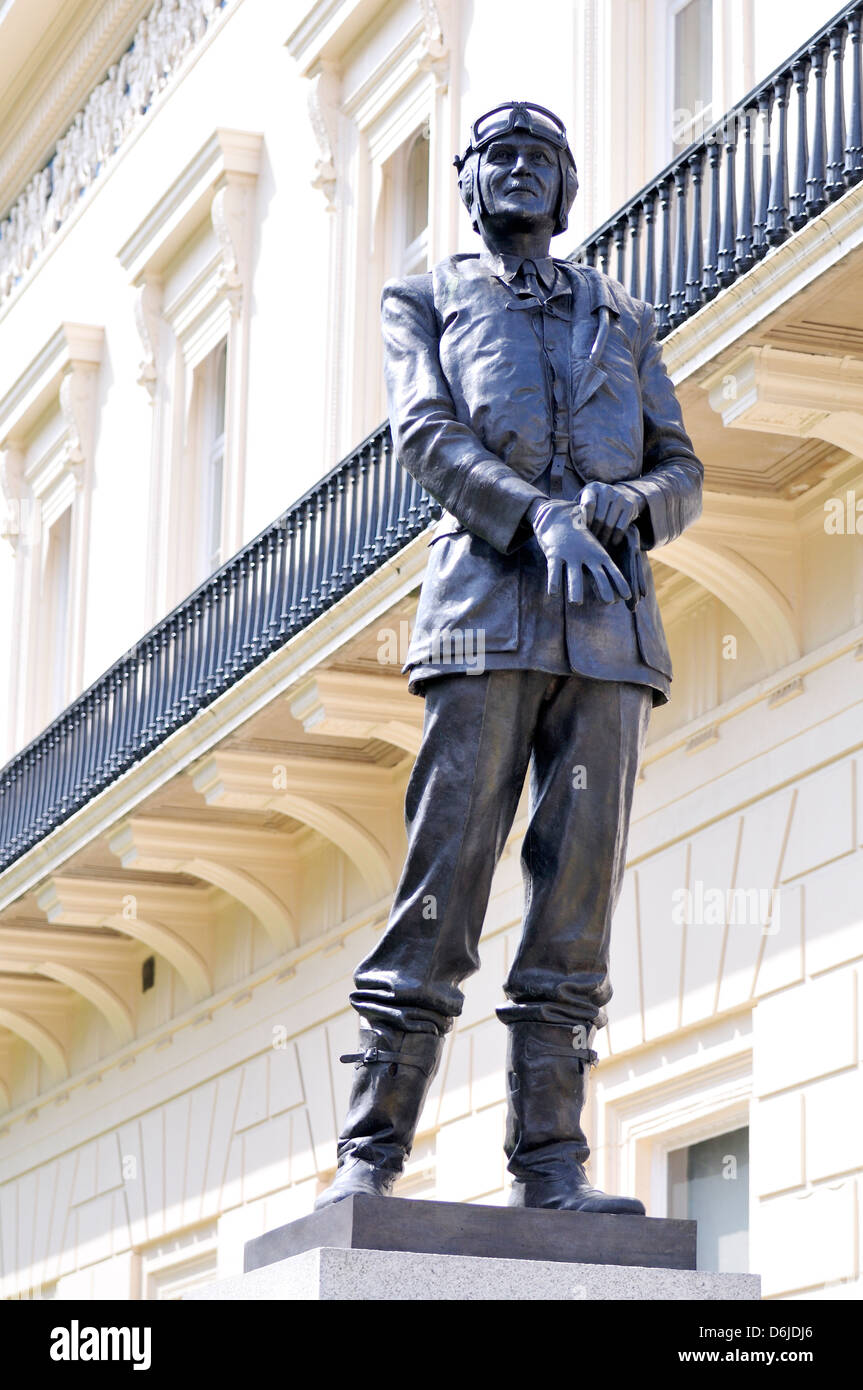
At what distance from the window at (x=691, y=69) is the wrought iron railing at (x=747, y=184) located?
6.07 feet

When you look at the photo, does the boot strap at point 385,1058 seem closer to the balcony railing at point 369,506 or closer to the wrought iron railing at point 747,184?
the wrought iron railing at point 747,184

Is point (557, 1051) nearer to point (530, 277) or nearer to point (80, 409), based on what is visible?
point (530, 277)

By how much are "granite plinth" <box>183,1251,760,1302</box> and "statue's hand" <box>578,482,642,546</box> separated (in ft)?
4.75

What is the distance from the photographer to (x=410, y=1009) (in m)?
5.14

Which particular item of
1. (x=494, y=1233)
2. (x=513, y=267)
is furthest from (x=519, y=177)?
(x=494, y=1233)

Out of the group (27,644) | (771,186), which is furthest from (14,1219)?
(771,186)

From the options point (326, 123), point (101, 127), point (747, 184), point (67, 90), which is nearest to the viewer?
point (747, 184)

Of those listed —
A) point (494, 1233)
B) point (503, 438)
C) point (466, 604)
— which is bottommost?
point (494, 1233)

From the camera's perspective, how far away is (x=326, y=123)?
18875 mm

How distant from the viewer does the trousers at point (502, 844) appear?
516cm

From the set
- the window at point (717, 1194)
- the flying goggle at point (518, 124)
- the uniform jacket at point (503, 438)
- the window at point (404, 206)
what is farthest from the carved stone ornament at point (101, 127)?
Answer: the uniform jacket at point (503, 438)

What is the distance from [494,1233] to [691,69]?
36.0ft

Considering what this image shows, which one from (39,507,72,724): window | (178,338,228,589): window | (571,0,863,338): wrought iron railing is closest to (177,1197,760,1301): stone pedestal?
(571,0,863,338): wrought iron railing
